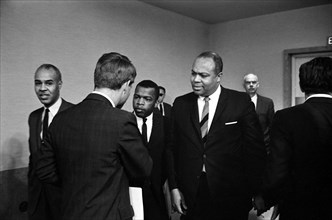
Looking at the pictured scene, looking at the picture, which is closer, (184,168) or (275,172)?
(275,172)

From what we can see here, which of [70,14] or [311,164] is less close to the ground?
[70,14]

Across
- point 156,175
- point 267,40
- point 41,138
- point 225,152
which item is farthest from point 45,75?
point 267,40

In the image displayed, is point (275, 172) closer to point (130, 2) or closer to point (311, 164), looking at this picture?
point (311, 164)

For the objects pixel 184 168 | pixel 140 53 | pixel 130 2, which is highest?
pixel 130 2

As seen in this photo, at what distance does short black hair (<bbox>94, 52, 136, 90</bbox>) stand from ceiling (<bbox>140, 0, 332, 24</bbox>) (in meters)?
3.66

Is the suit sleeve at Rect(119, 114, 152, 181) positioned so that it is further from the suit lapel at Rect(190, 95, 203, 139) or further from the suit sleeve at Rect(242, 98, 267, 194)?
the suit sleeve at Rect(242, 98, 267, 194)

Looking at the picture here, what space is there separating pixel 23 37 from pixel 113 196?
8.73 ft

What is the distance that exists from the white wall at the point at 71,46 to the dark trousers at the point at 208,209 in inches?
85.0

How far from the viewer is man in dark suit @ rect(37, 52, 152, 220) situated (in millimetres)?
1413

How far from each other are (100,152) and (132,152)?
0.14 m

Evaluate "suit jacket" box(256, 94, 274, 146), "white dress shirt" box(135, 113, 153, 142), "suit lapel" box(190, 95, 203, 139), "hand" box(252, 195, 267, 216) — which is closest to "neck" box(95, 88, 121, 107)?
"suit lapel" box(190, 95, 203, 139)

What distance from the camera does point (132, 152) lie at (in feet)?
4.70

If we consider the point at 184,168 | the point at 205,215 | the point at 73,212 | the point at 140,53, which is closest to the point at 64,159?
the point at 73,212

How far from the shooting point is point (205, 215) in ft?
6.99
